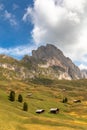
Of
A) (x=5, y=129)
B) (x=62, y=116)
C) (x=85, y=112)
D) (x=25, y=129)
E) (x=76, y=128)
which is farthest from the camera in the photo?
(x=85, y=112)

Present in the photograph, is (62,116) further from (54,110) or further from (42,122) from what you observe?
(42,122)

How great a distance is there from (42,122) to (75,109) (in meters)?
65.5

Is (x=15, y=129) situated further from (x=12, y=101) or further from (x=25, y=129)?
(x=12, y=101)

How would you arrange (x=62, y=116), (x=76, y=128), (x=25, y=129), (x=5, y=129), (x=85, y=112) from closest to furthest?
(x=5, y=129) < (x=25, y=129) < (x=76, y=128) < (x=62, y=116) < (x=85, y=112)

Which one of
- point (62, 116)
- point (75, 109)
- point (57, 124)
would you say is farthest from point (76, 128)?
point (75, 109)

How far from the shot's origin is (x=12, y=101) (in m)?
128

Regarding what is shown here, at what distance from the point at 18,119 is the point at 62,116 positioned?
4089 cm

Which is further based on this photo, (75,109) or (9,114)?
(75,109)

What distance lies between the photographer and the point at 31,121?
289 ft

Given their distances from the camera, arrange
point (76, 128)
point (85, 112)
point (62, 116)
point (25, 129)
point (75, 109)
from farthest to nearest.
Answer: point (75, 109) < point (85, 112) < point (62, 116) < point (76, 128) < point (25, 129)

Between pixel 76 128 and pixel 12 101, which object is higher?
pixel 12 101

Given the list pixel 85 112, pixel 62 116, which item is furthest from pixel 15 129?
pixel 85 112

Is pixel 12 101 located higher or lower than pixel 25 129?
higher

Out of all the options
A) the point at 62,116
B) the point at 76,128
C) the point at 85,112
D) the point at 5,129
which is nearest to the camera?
the point at 5,129
